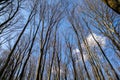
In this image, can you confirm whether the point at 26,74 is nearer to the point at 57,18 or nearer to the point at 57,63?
the point at 57,63

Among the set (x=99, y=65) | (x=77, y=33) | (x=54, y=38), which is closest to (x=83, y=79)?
(x=99, y=65)

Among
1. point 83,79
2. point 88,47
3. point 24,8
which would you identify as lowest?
point 83,79

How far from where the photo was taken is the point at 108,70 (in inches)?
545

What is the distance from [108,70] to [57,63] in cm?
561

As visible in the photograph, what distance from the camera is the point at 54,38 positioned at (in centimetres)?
1193

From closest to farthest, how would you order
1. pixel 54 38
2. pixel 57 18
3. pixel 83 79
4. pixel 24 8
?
1. pixel 24 8
2. pixel 57 18
3. pixel 54 38
4. pixel 83 79

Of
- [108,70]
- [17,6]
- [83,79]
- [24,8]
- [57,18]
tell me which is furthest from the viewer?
[83,79]

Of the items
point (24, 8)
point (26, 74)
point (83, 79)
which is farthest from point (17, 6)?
point (83, 79)

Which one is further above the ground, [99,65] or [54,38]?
[54,38]

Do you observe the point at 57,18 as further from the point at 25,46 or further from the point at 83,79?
the point at 83,79

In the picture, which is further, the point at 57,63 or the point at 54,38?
the point at 57,63

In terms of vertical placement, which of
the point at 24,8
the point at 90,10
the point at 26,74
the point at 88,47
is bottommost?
the point at 26,74

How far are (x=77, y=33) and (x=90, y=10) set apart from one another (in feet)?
9.15

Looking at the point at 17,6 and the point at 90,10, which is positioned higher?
the point at 17,6
